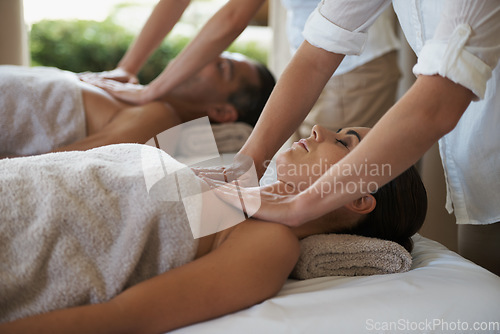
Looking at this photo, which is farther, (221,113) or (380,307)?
(221,113)

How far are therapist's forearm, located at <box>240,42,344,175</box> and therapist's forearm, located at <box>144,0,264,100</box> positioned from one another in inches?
21.6

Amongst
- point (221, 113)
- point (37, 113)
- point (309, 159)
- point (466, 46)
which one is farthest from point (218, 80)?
point (466, 46)

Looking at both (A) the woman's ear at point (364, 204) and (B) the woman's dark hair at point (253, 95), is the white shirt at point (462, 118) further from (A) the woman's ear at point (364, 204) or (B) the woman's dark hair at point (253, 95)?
(B) the woman's dark hair at point (253, 95)

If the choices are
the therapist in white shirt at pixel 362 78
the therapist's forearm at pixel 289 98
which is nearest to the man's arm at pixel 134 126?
the therapist in white shirt at pixel 362 78

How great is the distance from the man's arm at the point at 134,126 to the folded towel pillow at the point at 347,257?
1032 millimetres

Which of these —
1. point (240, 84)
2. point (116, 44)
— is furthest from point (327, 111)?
point (116, 44)

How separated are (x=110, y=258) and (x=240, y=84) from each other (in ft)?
5.10

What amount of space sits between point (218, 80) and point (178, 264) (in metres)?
1.52

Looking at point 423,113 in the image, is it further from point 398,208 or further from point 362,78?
point 362,78

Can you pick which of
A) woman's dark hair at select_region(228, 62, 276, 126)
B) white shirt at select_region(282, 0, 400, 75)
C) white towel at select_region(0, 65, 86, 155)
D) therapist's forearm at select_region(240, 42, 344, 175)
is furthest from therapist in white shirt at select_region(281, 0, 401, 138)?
white towel at select_region(0, 65, 86, 155)

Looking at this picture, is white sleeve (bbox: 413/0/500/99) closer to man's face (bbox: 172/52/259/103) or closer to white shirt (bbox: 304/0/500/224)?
white shirt (bbox: 304/0/500/224)

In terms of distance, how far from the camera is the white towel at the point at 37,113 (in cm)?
189

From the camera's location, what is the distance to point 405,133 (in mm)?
952

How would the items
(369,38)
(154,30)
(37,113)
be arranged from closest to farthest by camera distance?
(37,113) < (369,38) < (154,30)
